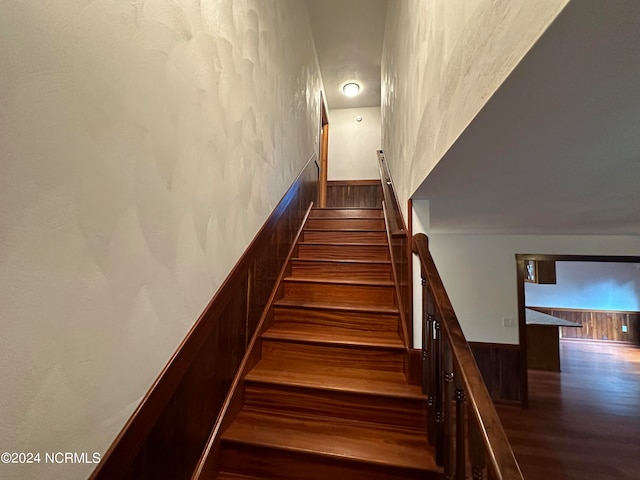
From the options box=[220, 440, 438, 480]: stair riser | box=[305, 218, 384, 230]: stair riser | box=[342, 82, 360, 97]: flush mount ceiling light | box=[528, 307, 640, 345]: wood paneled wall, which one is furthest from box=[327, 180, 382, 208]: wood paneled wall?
box=[528, 307, 640, 345]: wood paneled wall

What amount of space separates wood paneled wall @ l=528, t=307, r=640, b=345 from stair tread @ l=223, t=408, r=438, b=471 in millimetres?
7984

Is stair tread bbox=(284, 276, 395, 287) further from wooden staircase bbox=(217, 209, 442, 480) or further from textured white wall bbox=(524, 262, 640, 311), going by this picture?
textured white wall bbox=(524, 262, 640, 311)

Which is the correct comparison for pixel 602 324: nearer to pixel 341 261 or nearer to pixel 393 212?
pixel 393 212

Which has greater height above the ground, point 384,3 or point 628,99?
point 384,3

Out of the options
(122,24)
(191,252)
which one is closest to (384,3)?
(122,24)

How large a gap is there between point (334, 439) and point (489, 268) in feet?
10.5

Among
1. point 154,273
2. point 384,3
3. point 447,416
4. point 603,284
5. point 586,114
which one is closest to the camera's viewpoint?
point 586,114

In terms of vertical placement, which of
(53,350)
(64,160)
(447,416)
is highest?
(64,160)

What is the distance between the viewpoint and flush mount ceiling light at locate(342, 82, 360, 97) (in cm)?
470

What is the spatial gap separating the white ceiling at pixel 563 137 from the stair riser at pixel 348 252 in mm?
608

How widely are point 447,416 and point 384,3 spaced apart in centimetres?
381

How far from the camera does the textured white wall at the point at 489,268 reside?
3586mm

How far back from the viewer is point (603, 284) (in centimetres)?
723

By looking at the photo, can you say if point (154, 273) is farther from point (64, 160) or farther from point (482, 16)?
point (482, 16)
